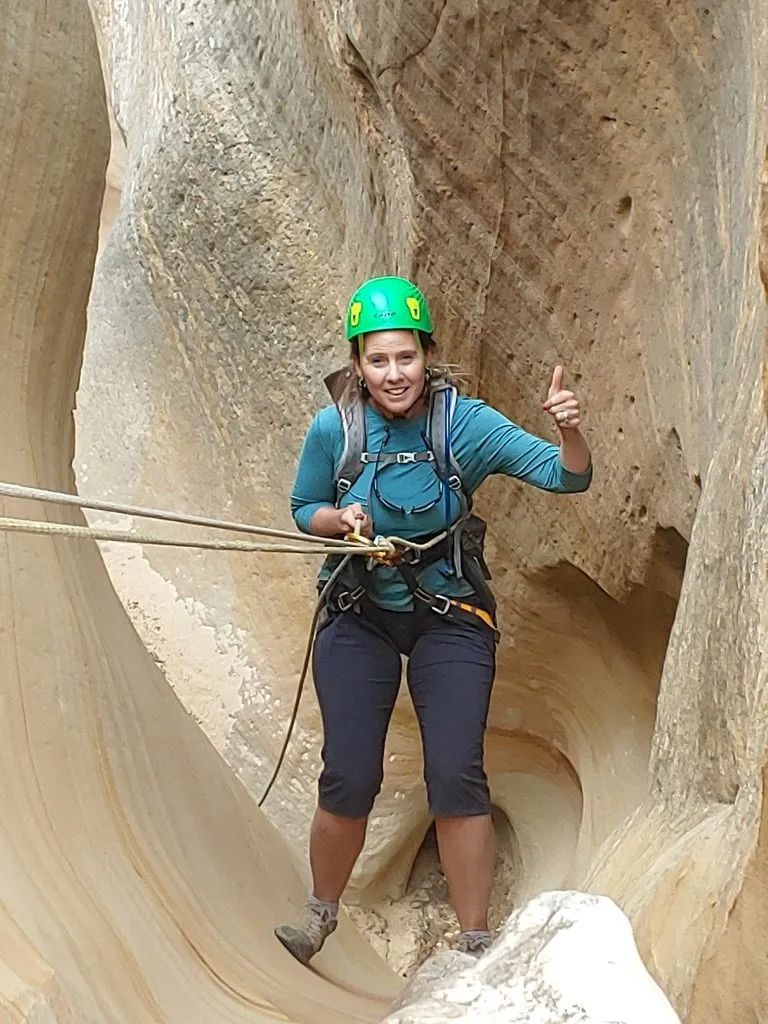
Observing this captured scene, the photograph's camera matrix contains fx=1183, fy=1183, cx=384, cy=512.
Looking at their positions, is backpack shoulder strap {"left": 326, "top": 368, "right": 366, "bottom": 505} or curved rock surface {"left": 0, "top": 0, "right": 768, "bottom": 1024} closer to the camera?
curved rock surface {"left": 0, "top": 0, "right": 768, "bottom": 1024}

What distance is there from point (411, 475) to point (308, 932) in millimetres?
664

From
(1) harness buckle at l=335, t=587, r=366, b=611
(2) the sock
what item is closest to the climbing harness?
(1) harness buckle at l=335, t=587, r=366, b=611

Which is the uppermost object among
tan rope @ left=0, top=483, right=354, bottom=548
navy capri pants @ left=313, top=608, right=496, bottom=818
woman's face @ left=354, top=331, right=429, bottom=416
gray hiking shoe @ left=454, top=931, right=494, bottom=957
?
woman's face @ left=354, top=331, right=429, bottom=416

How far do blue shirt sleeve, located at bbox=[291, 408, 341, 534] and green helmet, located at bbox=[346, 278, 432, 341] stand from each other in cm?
12

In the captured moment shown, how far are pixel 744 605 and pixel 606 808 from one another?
53.3 inches

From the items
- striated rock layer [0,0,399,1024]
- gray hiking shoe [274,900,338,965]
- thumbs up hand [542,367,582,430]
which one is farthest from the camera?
gray hiking shoe [274,900,338,965]

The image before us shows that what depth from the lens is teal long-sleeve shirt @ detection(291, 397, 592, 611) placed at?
1.55 meters

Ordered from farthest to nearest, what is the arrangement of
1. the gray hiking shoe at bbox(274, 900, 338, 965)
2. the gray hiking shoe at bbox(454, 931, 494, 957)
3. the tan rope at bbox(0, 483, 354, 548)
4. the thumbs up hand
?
the gray hiking shoe at bbox(274, 900, 338, 965) < the gray hiking shoe at bbox(454, 931, 494, 957) < the thumbs up hand < the tan rope at bbox(0, 483, 354, 548)

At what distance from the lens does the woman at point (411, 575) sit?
5.09 ft

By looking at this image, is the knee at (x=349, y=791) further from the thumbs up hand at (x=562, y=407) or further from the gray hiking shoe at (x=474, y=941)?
the thumbs up hand at (x=562, y=407)

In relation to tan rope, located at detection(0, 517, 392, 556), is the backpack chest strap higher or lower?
higher

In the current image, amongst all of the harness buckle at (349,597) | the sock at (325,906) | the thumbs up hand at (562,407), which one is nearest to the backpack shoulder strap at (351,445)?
the harness buckle at (349,597)

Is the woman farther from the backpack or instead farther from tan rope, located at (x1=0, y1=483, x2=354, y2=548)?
tan rope, located at (x1=0, y1=483, x2=354, y2=548)

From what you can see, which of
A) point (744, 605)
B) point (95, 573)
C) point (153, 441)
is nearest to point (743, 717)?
point (744, 605)
